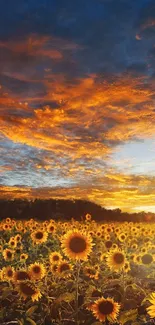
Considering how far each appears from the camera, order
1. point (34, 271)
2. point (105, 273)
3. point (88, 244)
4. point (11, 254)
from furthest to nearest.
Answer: point (11, 254) → point (105, 273) → point (34, 271) → point (88, 244)

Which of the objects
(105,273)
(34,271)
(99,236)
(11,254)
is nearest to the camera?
(34,271)

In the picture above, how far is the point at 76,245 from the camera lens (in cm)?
873

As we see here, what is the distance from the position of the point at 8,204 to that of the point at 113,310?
29.6m

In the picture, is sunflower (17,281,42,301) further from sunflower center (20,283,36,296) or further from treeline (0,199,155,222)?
treeline (0,199,155,222)

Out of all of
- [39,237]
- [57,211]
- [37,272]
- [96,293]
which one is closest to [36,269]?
[37,272]

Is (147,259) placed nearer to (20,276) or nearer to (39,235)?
(39,235)

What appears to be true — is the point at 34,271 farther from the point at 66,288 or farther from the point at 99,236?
the point at 99,236

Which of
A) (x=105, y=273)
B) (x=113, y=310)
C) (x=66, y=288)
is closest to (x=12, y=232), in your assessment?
(x=105, y=273)

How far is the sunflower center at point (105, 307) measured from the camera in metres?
7.50

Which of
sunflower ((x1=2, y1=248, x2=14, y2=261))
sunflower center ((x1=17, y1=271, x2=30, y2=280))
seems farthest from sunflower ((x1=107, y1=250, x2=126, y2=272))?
sunflower ((x1=2, y1=248, x2=14, y2=261))

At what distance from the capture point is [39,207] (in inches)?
1457

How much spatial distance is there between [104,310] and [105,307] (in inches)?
2.2

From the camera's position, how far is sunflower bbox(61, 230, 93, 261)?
341 inches

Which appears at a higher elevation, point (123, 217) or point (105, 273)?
point (123, 217)
